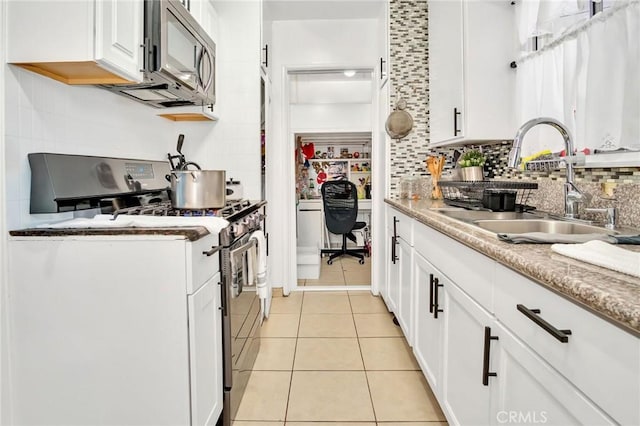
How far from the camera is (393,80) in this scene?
10.7 ft

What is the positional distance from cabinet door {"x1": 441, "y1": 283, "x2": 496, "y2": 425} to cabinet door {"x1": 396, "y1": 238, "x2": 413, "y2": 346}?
2.10 ft

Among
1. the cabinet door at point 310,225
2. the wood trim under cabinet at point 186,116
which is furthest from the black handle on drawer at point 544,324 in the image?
the cabinet door at point 310,225

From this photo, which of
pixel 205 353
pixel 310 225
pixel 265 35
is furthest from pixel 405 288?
pixel 310 225

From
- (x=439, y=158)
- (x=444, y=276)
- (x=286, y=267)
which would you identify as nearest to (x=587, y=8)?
(x=444, y=276)

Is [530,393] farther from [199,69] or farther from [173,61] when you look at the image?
[199,69]

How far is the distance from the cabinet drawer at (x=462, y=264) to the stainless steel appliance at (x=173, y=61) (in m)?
1.44

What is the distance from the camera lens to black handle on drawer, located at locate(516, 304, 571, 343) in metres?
0.74

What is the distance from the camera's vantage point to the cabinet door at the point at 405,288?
2.19 m

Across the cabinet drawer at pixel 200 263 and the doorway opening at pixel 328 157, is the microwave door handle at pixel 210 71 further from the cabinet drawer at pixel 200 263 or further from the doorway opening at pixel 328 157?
the doorway opening at pixel 328 157

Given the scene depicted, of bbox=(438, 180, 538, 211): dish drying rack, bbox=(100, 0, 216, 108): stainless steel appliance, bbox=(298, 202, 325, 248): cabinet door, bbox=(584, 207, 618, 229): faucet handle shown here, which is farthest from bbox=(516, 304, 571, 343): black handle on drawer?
bbox=(298, 202, 325, 248): cabinet door

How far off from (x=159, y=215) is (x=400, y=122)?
7.08 feet

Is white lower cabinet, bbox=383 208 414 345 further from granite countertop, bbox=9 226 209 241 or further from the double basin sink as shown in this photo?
granite countertop, bbox=9 226 209 241

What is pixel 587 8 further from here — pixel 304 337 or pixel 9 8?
pixel 304 337

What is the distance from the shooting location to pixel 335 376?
213 centimetres
